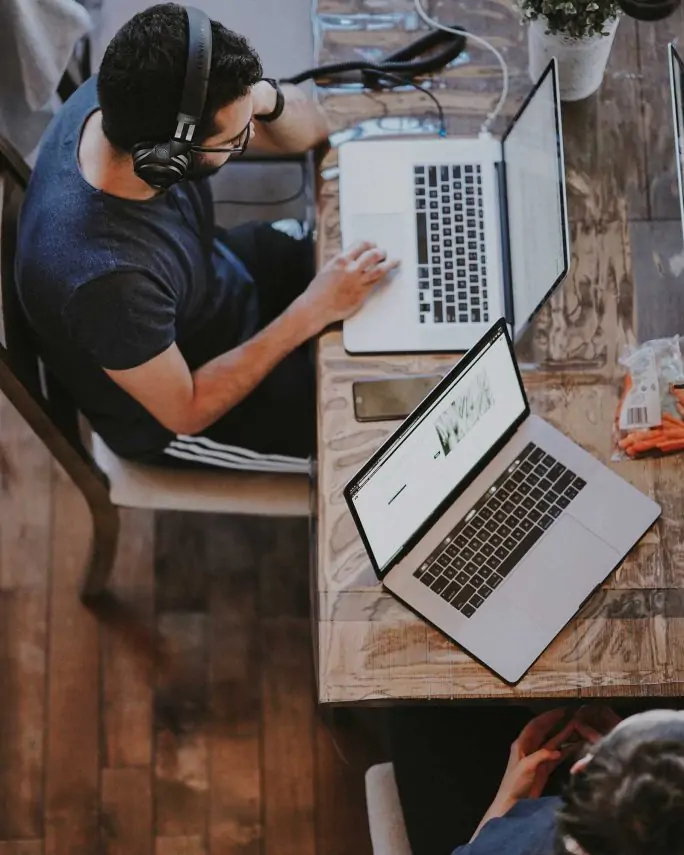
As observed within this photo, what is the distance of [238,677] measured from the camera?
204 centimetres

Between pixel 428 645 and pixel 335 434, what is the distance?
0.31m

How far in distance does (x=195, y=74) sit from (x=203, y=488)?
2.20 ft

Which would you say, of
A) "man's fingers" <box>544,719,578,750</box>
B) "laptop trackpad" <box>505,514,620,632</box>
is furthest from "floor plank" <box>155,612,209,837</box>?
"laptop trackpad" <box>505,514,620,632</box>

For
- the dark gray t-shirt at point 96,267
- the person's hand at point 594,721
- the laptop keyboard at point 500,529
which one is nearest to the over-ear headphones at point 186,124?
the dark gray t-shirt at point 96,267

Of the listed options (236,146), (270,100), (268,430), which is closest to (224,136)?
(236,146)

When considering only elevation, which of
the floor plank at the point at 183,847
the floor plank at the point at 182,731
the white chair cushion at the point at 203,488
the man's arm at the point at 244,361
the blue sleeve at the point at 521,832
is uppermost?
the man's arm at the point at 244,361

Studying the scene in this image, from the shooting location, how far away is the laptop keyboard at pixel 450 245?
1.51 m

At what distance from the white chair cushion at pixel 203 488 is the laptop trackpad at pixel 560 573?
414mm

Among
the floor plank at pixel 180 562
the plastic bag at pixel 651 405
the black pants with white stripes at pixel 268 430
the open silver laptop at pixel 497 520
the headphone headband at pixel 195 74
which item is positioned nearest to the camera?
the headphone headband at pixel 195 74

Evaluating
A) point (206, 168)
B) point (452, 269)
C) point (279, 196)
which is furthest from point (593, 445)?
point (279, 196)

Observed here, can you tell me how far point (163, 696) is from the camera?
2.03 meters

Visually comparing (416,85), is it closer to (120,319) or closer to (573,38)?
(573,38)

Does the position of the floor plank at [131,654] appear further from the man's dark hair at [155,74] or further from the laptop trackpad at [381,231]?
the man's dark hair at [155,74]

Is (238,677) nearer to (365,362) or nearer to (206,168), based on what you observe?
(365,362)
